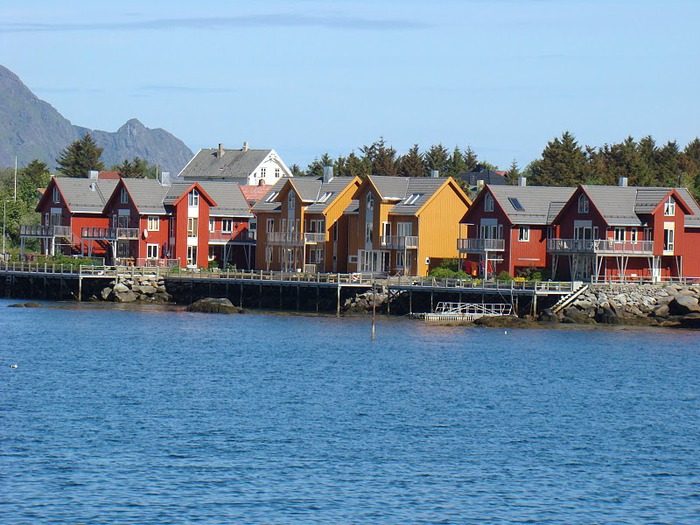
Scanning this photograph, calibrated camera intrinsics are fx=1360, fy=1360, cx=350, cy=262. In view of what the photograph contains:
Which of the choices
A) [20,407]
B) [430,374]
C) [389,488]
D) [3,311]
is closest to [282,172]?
[3,311]

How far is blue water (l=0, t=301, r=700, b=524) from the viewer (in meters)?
33.9

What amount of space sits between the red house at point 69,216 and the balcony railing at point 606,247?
38.4 metres

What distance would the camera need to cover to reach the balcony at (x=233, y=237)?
340 feet

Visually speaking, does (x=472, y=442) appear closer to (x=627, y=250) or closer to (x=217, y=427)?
(x=217, y=427)

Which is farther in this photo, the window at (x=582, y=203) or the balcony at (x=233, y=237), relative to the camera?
the balcony at (x=233, y=237)

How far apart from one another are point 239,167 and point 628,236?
67126mm

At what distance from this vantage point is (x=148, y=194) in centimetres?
10294

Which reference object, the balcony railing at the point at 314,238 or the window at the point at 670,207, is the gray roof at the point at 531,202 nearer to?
the window at the point at 670,207

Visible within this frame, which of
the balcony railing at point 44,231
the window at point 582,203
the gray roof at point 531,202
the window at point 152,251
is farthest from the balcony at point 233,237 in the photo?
the window at point 582,203

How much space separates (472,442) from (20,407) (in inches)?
610

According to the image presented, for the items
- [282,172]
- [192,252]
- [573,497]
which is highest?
[282,172]

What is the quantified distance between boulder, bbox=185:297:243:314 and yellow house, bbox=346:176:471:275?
11.4 metres

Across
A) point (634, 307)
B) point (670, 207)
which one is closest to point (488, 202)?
point (670, 207)

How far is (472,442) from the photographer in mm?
41969
